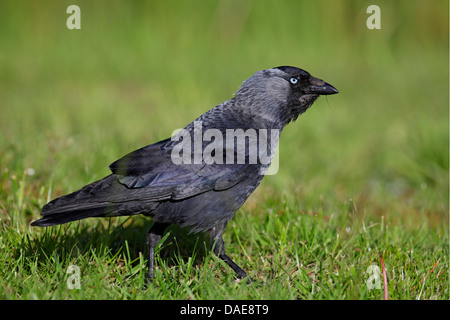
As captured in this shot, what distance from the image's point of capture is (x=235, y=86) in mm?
7973

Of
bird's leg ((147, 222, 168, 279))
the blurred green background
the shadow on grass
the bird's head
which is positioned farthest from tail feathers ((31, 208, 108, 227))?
the bird's head

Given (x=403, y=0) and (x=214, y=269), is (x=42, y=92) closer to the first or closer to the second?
(x=214, y=269)

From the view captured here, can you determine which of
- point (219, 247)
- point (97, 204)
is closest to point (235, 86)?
point (219, 247)

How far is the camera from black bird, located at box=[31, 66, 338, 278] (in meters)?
3.29

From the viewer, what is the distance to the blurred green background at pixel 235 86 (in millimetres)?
5230

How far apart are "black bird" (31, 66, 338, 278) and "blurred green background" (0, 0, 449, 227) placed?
104 cm

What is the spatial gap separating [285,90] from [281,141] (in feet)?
8.15

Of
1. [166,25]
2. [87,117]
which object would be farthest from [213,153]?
[166,25]

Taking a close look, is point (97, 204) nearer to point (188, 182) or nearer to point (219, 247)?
point (188, 182)

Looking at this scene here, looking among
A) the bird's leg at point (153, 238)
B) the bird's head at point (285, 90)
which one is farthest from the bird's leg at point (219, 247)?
the bird's head at point (285, 90)

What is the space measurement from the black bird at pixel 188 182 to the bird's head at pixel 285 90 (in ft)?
0.55

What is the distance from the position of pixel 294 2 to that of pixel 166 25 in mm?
2151

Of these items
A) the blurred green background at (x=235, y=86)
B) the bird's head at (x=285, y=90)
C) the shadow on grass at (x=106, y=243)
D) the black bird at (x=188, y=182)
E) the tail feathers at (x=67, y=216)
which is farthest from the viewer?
the blurred green background at (x=235, y=86)

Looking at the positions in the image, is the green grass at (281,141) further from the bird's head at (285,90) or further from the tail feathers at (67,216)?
the bird's head at (285,90)
